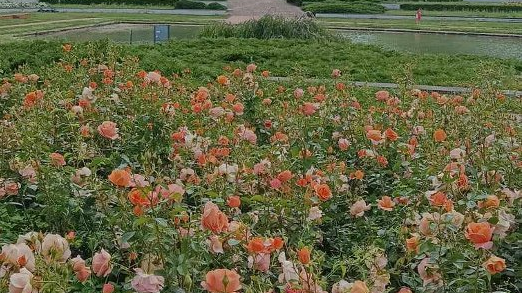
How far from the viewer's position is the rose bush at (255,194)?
2016 millimetres

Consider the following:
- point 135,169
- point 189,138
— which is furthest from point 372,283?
point 135,169

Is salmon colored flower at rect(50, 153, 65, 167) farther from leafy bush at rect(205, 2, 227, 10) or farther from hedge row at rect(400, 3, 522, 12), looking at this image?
hedge row at rect(400, 3, 522, 12)

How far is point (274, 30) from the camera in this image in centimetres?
1312

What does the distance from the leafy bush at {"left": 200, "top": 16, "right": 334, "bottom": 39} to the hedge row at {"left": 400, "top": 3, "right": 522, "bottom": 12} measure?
17.3m

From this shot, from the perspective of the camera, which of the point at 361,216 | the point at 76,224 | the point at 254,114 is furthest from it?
the point at 254,114

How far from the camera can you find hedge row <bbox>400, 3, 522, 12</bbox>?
28828 mm

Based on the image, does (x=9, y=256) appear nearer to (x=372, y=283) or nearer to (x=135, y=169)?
(x=372, y=283)

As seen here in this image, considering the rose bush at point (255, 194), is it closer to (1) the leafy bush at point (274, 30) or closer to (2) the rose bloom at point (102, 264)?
(2) the rose bloom at point (102, 264)

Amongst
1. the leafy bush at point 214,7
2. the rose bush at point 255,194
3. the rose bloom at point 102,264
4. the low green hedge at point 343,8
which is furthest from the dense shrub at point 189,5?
the rose bloom at point 102,264

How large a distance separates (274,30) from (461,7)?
18.7m

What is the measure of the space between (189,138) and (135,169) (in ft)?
1.07

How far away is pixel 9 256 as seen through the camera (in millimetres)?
1881

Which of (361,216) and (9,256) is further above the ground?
(9,256)

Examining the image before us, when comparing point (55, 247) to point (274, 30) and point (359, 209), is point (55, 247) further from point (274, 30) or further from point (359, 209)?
point (274, 30)
